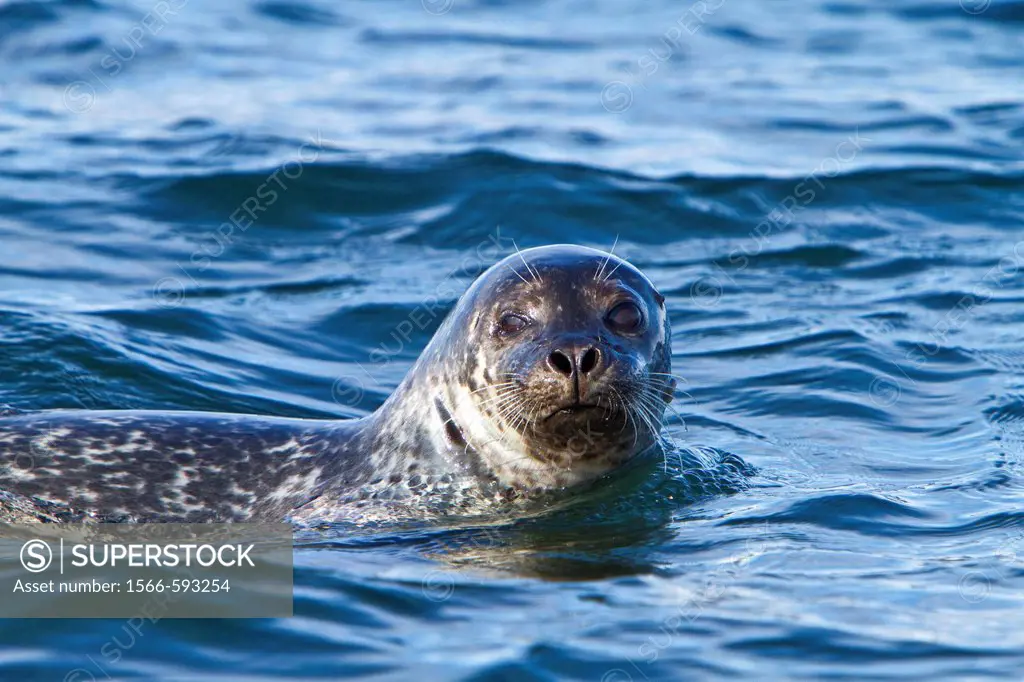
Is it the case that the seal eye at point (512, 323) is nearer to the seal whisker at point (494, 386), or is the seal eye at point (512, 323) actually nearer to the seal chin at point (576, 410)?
the seal whisker at point (494, 386)

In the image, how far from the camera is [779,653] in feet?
17.7

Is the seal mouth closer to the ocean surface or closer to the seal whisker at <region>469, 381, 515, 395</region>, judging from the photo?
the seal whisker at <region>469, 381, 515, 395</region>

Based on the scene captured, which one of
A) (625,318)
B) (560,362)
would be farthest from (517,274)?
(560,362)

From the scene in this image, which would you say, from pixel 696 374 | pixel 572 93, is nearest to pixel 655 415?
pixel 696 374

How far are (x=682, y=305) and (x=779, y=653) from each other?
6.51 m

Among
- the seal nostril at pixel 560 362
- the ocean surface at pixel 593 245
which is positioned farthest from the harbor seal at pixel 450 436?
the ocean surface at pixel 593 245

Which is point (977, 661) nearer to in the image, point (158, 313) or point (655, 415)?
point (655, 415)

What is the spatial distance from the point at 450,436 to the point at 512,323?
2.06 feet

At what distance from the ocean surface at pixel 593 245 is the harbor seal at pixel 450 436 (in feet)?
0.97

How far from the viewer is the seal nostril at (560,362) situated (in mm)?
6484

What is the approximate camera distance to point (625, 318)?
22.6 ft

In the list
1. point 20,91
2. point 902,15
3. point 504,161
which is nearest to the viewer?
point 504,161

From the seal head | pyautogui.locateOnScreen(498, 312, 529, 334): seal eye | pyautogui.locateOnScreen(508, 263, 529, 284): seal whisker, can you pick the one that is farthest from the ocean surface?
pyautogui.locateOnScreen(508, 263, 529, 284): seal whisker

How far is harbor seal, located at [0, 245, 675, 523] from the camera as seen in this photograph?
6.70 meters
